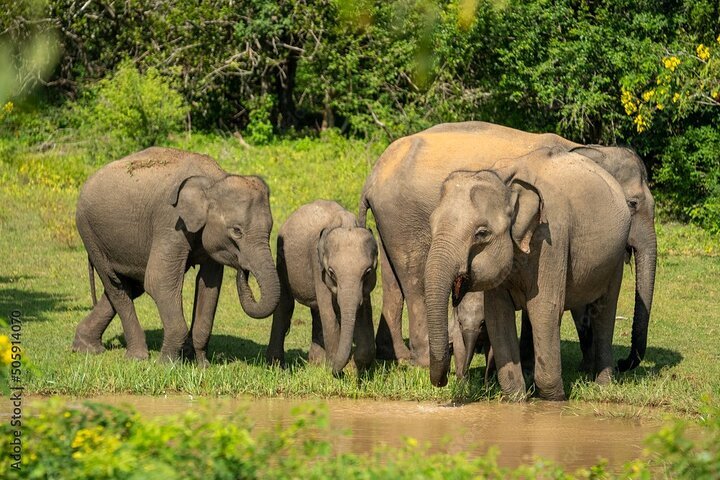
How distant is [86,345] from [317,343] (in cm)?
211

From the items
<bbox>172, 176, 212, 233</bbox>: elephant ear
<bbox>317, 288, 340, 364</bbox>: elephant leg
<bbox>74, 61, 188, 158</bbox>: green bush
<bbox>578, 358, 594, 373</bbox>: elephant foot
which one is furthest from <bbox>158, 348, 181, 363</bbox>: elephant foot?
<bbox>74, 61, 188, 158</bbox>: green bush

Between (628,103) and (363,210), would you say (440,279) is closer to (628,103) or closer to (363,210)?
(363,210)

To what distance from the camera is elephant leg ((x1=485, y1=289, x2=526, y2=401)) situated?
33.0 ft

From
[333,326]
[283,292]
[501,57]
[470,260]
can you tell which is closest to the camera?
[470,260]

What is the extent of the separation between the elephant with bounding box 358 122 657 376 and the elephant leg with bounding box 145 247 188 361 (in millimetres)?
1637

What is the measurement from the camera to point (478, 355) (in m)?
12.3

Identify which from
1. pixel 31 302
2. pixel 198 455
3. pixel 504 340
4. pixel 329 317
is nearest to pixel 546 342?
pixel 504 340

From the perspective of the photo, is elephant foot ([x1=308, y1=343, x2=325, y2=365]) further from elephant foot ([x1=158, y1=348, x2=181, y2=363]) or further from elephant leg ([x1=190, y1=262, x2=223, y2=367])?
elephant foot ([x1=158, y1=348, x2=181, y2=363])

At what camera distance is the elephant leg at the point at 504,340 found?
10047mm

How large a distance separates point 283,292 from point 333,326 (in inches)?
33.8

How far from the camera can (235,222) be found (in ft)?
36.0

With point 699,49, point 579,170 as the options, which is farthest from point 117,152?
point 579,170

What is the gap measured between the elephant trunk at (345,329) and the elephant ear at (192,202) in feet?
4.91

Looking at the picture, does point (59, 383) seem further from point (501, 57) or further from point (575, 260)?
point (501, 57)
